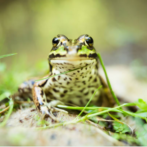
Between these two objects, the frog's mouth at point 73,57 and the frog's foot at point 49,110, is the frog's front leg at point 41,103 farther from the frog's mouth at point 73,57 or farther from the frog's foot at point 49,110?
the frog's mouth at point 73,57

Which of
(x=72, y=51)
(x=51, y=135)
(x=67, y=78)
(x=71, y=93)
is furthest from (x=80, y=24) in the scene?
(x=51, y=135)

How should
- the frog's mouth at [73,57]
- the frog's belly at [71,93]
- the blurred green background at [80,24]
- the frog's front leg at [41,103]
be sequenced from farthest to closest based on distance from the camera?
the blurred green background at [80,24] < the frog's belly at [71,93] < the frog's front leg at [41,103] < the frog's mouth at [73,57]

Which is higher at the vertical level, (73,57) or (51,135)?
(73,57)

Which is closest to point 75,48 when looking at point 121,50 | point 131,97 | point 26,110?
point 26,110

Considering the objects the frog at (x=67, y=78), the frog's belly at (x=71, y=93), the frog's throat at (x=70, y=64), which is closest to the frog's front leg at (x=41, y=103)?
the frog at (x=67, y=78)

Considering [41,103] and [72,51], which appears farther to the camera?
[41,103]

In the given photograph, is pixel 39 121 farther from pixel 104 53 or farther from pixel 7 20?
pixel 104 53

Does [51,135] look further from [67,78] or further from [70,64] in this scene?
[67,78]
